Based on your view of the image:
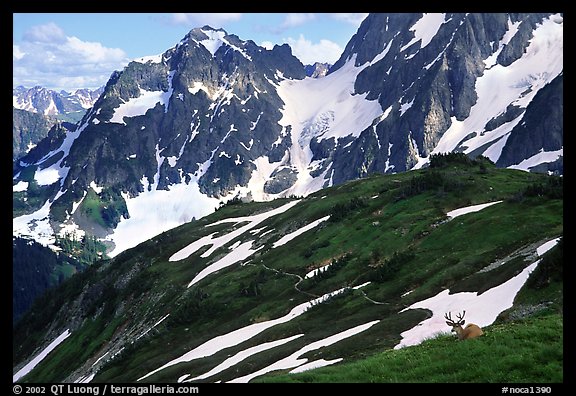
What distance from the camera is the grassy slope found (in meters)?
51.9

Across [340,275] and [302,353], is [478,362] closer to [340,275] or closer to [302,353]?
[302,353]

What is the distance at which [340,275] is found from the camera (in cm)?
7244

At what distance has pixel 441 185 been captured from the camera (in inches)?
3740

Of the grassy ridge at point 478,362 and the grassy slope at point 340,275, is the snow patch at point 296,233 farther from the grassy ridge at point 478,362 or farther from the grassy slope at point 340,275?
the grassy ridge at point 478,362

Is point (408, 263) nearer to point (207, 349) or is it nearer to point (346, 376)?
point (207, 349)

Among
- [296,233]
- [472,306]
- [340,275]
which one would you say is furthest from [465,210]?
[472,306]

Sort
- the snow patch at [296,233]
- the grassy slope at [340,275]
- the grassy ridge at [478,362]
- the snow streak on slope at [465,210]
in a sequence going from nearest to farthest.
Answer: the grassy ridge at [478,362] < the grassy slope at [340,275] < the snow streak on slope at [465,210] < the snow patch at [296,233]

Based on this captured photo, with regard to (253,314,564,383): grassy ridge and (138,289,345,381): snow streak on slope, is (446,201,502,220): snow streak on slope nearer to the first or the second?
(138,289,345,381): snow streak on slope

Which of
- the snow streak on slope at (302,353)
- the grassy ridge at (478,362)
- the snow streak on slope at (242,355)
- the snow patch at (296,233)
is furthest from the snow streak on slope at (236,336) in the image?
the snow patch at (296,233)

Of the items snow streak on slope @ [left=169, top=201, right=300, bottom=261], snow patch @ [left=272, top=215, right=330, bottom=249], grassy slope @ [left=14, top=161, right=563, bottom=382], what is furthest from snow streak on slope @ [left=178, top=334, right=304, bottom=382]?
snow streak on slope @ [left=169, top=201, right=300, bottom=261]

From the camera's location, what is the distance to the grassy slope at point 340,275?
170 ft
